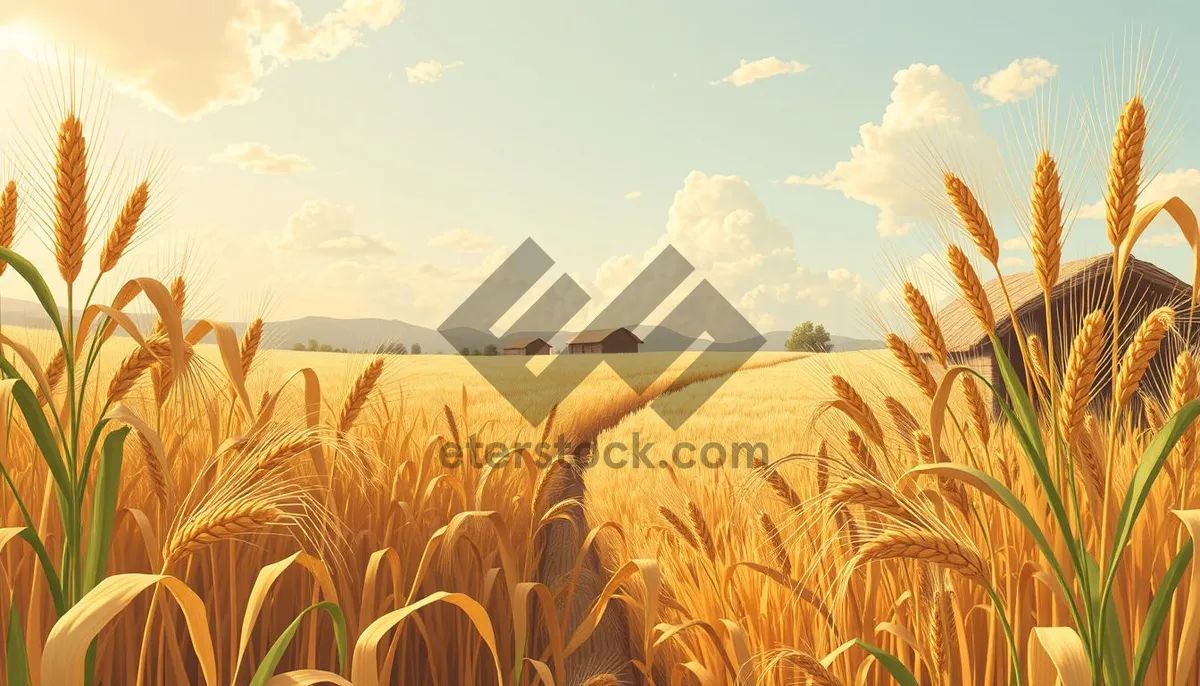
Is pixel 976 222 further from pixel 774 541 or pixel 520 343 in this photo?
pixel 520 343

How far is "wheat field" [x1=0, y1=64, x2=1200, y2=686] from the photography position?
128 cm

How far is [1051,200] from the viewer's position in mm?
1567

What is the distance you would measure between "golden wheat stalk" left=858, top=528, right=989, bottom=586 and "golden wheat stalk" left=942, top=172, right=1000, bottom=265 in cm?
75

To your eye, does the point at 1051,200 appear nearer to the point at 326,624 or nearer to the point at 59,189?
the point at 59,189

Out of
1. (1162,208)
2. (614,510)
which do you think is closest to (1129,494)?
(1162,208)

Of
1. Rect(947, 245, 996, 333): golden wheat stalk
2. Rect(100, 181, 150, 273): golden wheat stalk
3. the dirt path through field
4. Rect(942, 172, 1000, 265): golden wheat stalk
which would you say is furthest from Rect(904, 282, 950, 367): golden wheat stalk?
Rect(100, 181, 150, 273): golden wheat stalk

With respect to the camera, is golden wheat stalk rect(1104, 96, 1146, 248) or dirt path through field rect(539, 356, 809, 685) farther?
dirt path through field rect(539, 356, 809, 685)

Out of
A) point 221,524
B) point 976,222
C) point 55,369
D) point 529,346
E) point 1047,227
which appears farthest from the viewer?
point 529,346

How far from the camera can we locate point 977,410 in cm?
205

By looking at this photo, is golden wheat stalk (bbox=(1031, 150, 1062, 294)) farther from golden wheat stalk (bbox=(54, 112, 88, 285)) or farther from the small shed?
the small shed

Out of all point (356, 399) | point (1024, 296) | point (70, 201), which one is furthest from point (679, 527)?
point (1024, 296)

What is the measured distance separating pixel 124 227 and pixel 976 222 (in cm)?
211

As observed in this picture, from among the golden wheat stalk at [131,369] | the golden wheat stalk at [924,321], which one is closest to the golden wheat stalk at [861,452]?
the golden wheat stalk at [924,321]

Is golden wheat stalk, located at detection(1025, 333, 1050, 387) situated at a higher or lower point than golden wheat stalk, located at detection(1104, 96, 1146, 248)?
lower
